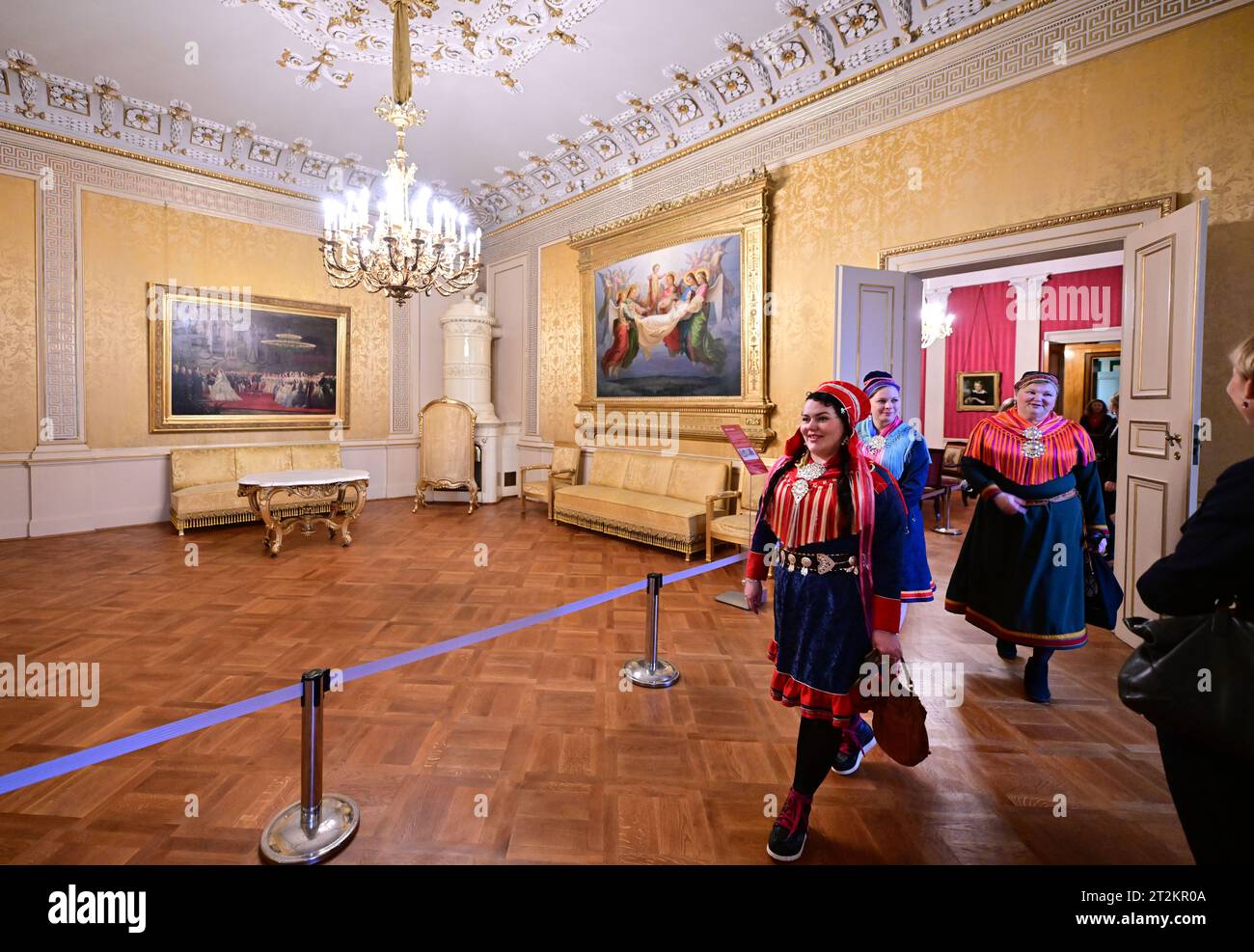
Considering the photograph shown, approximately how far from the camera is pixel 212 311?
7973 millimetres

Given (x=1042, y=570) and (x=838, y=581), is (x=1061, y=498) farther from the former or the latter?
(x=838, y=581)

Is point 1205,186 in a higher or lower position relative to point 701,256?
lower

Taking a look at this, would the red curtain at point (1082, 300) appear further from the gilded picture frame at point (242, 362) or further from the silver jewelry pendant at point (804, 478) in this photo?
the gilded picture frame at point (242, 362)

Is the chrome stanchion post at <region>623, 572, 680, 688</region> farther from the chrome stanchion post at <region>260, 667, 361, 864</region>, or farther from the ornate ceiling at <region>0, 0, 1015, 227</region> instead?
the ornate ceiling at <region>0, 0, 1015, 227</region>

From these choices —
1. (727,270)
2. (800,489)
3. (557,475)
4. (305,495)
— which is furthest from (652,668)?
(305,495)

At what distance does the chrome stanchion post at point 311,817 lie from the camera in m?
1.91

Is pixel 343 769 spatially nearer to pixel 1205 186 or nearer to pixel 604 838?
pixel 604 838

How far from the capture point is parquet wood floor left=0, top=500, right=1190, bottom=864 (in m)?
2.07

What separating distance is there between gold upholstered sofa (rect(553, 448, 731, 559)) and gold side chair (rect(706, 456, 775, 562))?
13 centimetres

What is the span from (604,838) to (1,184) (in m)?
9.09

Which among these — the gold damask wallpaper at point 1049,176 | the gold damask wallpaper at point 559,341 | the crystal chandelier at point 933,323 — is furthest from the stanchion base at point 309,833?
the crystal chandelier at point 933,323

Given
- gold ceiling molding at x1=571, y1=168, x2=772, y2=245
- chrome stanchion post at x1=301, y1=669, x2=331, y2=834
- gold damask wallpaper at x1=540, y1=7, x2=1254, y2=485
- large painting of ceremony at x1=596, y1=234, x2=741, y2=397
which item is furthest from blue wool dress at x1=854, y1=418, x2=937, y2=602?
gold ceiling molding at x1=571, y1=168, x2=772, y2=245

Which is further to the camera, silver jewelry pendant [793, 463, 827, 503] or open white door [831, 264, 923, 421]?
open white door [831, 264, 923, 421]
